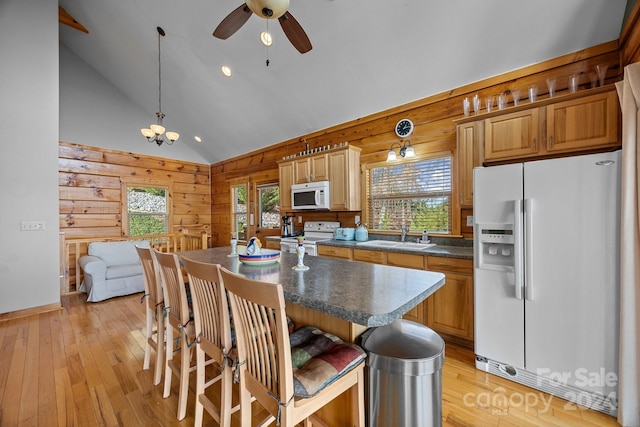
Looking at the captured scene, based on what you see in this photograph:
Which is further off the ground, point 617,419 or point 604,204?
point 604,204

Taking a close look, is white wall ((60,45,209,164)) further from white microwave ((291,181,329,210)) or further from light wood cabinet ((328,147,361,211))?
light wood cabinet ((328,147,361,211))

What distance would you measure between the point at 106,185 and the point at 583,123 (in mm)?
6901

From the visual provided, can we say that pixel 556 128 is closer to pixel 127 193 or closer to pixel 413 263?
pixel 413 263

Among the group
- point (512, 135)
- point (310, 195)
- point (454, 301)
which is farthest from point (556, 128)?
point (310, 195)

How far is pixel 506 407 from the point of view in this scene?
1.76 meters

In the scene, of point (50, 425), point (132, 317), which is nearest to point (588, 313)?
point (50, 425)

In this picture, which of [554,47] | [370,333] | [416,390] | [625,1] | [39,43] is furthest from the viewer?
[39,43]

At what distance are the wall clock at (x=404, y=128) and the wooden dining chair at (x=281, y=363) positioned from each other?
2.77 meters

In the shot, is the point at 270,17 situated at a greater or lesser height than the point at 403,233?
greater

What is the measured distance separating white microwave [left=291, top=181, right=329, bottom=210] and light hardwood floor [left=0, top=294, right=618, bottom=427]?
232 cm

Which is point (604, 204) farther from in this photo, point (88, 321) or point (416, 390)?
point (88, 321)

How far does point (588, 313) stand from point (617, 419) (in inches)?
24.5

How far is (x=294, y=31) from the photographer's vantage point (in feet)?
6.71

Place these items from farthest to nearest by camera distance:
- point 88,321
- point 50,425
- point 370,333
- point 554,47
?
point 88,321
point 554,47
point 50,425
point 370,333
